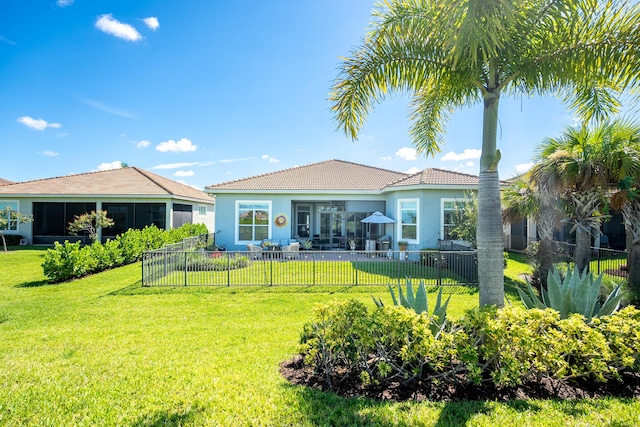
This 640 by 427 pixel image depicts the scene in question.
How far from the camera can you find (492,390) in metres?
3.41

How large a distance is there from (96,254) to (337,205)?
12874 millimetres

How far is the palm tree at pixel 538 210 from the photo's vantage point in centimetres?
916

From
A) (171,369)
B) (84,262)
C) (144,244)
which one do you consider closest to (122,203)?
(144,244)

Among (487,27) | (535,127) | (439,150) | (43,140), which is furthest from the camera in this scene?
(43,140)

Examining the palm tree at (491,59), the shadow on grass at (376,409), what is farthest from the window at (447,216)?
the shadow on grass at (376,409)

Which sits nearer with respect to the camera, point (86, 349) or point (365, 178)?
point (86, 349)

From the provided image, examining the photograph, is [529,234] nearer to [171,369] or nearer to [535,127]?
[535,127]

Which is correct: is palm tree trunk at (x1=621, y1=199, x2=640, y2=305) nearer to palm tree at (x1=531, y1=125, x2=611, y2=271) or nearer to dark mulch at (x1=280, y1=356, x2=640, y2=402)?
palm tree at (x1=531, y1=125, x2=611, y2=271)

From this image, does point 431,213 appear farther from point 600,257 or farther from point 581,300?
point 581,300

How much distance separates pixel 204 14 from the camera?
419 inches

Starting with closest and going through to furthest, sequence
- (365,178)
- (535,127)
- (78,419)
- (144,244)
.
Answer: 1. (78,419)
2. (535,127)
3. (144,244)
4. (365,178)

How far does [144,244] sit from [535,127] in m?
17.5

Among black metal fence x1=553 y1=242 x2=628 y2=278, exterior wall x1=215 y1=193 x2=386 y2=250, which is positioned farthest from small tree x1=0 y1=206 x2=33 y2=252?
black metal fence x1=553 y1=242 x2=628 y2=278

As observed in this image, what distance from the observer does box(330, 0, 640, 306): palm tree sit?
12.1 ft
